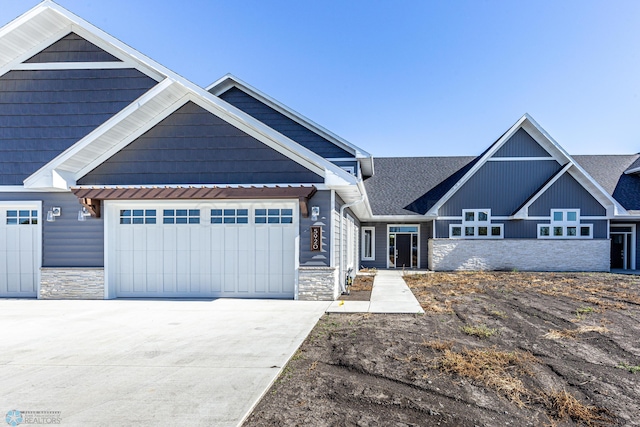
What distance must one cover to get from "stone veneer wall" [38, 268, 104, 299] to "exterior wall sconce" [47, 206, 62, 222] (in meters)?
1.31

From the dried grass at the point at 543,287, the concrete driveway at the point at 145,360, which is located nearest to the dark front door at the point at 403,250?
the dried grass at the point at 543,287

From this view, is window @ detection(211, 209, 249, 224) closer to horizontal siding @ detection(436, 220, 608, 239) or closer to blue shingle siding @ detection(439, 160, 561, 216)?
blue shingle siding @ detection(439, 160, 561, 216)

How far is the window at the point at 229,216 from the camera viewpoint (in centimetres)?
1028

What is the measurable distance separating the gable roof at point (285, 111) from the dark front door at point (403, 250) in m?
6.69

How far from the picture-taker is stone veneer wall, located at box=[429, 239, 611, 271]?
61.2 feet

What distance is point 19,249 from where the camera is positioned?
34.5 ft

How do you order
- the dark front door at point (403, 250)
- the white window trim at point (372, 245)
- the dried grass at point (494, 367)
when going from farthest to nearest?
the white window trim at point (372, 245) → the dark front door at point (403, 250) → the dried grass at point (494, 367)

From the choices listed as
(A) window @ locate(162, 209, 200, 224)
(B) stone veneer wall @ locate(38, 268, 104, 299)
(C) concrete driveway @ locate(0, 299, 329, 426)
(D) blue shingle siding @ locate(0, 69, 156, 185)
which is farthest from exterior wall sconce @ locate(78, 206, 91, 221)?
(C) concrete driveway @ locate(0, 299, 329, 426)

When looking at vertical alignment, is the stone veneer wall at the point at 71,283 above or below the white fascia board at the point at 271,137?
below

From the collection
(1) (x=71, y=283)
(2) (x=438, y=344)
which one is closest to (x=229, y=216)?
(1) (x=71, y=283)

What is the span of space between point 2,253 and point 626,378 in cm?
1351

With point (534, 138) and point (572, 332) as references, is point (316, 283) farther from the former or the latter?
point (534, 138)

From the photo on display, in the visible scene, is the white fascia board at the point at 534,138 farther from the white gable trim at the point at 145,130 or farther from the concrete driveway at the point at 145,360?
the concrete driveway at the point at 145,360

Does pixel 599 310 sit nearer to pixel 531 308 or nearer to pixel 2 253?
pixel 531 308
